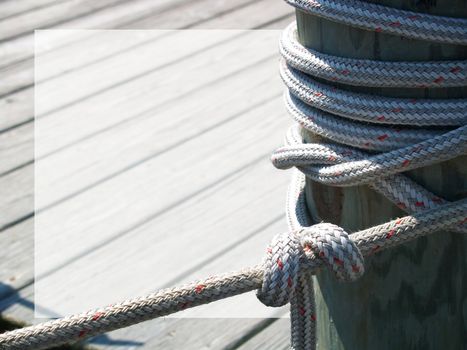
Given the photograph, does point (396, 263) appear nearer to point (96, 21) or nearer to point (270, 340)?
point (270, 340)

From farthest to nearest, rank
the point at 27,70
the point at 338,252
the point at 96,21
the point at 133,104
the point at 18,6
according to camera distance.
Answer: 1. the point at 18,6
2. the point at 96,21
3. the point at 27,70
4. the point at 133,104
5. the point at 338,252

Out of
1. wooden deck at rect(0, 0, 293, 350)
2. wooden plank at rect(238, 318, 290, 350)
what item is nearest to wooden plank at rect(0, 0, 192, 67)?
wooden deck at rect(0, 0, 293, 350)

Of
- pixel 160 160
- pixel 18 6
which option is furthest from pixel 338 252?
pixel 18 6

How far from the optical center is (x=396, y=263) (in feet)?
4.23

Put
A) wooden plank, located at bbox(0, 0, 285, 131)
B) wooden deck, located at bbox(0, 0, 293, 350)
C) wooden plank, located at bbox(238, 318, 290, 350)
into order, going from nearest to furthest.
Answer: wooden plank, located at bbox(238, 318, 290, 350) < wooden deck, located at bbox(0, 0, 293, 350) < wooden plank, located at bbox(0, 0, 285, 131)

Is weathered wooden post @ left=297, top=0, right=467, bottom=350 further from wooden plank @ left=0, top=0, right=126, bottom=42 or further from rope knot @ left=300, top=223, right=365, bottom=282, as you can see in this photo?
wooden plank @ left=0, top=0, right=126, bottom=42

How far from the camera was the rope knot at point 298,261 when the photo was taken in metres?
1.18

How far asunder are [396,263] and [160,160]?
5.08ft

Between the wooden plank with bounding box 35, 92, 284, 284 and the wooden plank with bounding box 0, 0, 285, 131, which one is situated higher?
the wooden plank with bounding box 0, 0, 285, 131

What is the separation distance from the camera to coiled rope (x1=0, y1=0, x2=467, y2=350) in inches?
44.9

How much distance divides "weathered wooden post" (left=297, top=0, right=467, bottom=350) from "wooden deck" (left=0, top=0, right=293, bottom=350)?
2.28ft

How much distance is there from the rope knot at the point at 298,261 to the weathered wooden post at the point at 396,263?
11cm

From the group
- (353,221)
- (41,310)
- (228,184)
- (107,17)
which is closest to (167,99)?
(228,184)

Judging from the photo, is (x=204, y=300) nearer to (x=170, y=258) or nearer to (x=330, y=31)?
(x=330, y=31)
